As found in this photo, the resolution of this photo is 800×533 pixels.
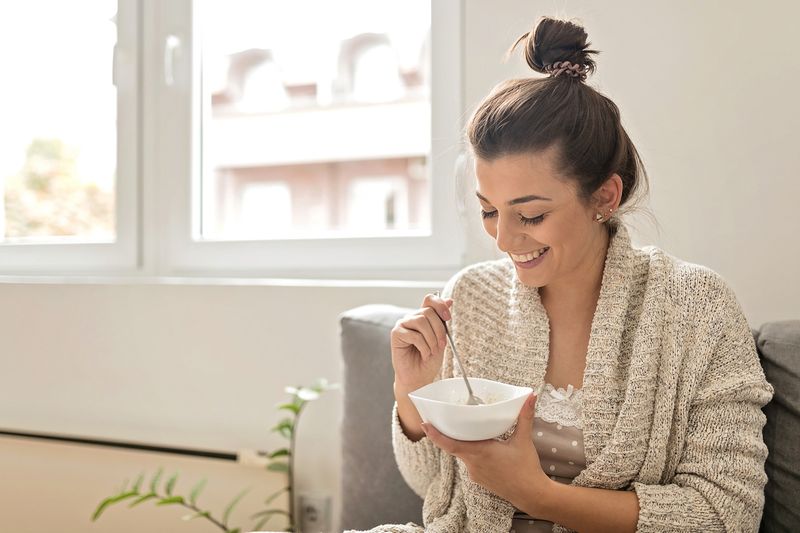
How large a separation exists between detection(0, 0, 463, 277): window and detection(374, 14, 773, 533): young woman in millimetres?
749

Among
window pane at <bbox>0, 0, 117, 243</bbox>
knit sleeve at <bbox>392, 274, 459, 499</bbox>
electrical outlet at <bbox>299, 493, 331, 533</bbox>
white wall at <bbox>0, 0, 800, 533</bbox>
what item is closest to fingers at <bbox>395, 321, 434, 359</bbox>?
knit sleeve at <bbox>392, 274, 459, 499</bbox>

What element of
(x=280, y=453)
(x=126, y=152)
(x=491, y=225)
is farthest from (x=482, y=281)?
(x=126, y=152)

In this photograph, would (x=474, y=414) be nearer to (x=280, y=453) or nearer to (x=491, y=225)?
(x=491, y=225)

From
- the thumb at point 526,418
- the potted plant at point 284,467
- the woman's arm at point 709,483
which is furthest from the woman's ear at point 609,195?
the potted plant at point 284,467

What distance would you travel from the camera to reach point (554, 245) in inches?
47.5

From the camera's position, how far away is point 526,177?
3.84 feet

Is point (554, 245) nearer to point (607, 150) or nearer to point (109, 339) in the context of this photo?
point (607, 150)

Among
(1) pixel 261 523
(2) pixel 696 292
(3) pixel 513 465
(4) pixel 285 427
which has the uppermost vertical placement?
(2) pixel 696 292

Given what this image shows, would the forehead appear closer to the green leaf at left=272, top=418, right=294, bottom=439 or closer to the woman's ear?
the woman's ear

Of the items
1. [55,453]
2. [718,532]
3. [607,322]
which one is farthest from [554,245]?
[55,453]

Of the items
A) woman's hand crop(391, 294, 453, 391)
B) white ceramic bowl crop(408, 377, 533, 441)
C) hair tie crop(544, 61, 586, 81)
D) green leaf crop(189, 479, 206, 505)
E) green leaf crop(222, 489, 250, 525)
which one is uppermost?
hair tie crop(544, 61, 586, 81)

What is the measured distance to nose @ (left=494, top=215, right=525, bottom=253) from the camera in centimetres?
119

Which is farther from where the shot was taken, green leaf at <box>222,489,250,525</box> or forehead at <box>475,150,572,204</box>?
green leaf at <box>222,489,250,525</box>

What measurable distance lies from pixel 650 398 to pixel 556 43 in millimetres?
593
